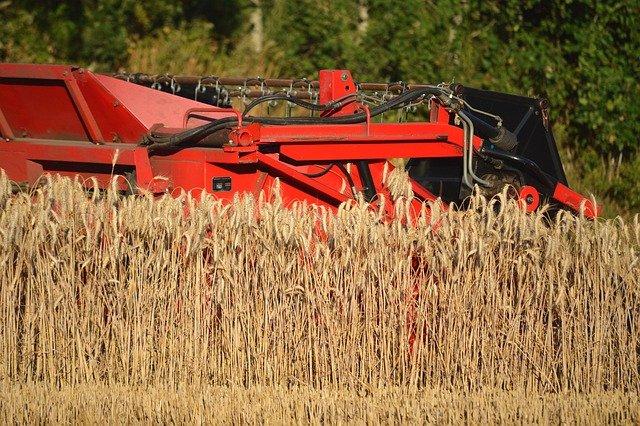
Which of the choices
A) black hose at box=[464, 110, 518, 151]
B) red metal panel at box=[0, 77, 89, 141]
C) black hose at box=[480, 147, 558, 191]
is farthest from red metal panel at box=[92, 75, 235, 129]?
black hose at box=[480, 147, 558, 191]

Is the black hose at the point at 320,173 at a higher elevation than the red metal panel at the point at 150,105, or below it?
below

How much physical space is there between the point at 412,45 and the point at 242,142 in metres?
6.60

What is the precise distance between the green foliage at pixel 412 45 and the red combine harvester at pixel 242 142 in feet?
12.5

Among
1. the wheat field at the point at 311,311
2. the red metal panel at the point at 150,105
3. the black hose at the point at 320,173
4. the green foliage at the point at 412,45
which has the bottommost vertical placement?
the wheat field at the point at 311,311

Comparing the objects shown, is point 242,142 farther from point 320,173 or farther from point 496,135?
point 496,135

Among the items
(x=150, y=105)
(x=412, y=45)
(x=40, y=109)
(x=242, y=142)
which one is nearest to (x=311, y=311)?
(x=242, y=142)

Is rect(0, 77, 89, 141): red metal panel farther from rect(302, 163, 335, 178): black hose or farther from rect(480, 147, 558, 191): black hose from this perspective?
rect(480, 147, 558, 191): black hose

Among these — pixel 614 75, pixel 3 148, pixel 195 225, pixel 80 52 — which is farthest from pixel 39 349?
pixel 80 52

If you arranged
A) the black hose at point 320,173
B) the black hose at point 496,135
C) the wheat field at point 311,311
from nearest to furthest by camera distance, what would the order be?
the wheat field at point 311,311 → the black hose at point 320,173 → the black hose at point 496,135

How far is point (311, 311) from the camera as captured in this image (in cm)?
536

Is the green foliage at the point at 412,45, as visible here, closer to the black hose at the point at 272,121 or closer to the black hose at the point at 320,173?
the black hose at the point at 272,121

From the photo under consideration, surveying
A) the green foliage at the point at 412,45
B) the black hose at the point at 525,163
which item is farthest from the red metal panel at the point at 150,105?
the green foliage at the point at 412,45

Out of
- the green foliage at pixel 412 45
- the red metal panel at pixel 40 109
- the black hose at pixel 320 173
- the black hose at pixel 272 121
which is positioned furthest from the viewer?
the green foliage at pixel 412 45

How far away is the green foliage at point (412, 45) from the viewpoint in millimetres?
10281
